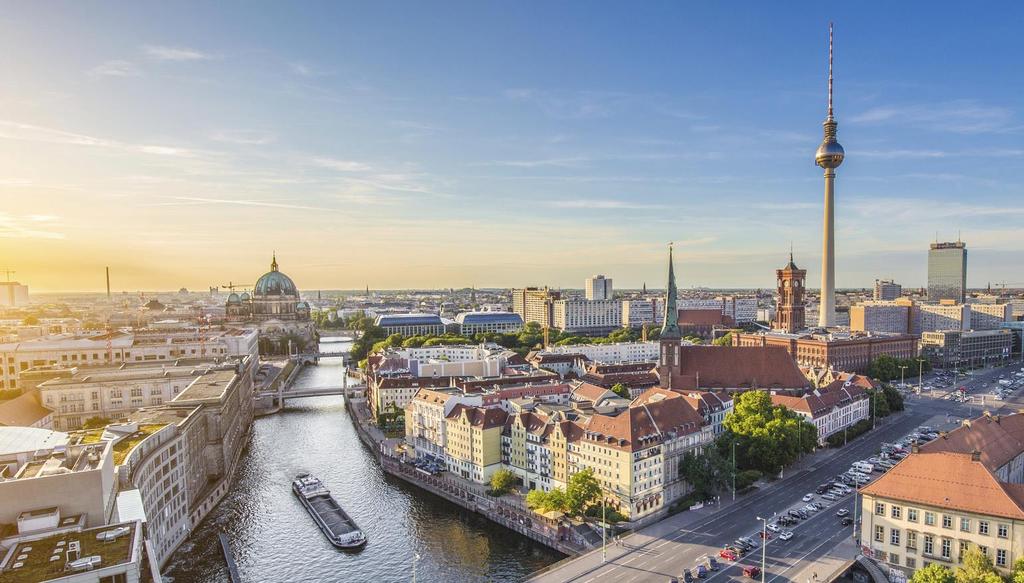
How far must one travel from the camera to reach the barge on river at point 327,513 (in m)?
51.2

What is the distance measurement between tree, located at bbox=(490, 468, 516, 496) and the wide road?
14398mm

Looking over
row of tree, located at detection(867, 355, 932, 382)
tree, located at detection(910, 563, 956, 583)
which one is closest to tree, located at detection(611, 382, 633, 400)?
row of tree, located at detection(867, 355, 932, 382)

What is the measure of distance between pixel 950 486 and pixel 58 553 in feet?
167

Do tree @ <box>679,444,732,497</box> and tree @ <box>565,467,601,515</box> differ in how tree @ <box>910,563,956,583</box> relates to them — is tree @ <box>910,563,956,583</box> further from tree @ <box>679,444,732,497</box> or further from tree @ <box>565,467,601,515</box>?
Result: tree @ <box>565,467,601,515</box>

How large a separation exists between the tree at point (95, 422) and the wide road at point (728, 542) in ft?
189

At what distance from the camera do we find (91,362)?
100312mm

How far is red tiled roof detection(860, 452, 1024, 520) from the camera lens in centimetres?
3794

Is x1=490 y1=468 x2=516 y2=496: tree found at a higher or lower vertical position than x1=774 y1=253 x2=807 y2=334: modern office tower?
lower

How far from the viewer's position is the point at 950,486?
39.8m

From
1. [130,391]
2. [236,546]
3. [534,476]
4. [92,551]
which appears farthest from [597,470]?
[130,391]

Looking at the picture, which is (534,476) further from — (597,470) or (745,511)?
(745,511)

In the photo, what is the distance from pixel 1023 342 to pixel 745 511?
155800mm

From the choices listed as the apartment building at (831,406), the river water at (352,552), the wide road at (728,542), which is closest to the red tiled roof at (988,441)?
the wide road at (728,542)

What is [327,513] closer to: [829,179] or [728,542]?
[728,542]
